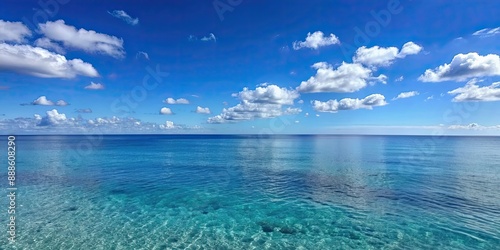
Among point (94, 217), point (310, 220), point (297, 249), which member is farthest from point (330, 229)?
point (94, 217)

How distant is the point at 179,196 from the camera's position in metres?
29.0

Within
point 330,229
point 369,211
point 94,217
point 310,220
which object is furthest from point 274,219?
point 94,217

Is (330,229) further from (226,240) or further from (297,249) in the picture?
(226,240)

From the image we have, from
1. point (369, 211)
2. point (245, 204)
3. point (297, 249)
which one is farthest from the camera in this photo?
point (245, 204)

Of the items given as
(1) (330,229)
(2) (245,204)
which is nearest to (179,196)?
(2) (245,204)

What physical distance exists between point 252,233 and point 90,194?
21574mm

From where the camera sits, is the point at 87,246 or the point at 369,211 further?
the point at 369,211

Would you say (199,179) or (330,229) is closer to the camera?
(330,229)

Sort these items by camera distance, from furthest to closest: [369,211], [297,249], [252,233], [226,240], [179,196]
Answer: [179,196]
[369,211]
[252,233]
[226,240]
[297,249]

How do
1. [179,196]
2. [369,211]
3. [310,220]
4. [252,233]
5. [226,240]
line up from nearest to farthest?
[226,240]
[252,233]
[310,220]
[369,211]
[179,196]

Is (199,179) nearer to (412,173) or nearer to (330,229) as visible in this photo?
(330,229)

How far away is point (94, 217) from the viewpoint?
21734 mm

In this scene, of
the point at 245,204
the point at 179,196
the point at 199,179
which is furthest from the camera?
the point at 199,179

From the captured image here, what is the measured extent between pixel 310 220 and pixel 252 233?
5.58 metres
